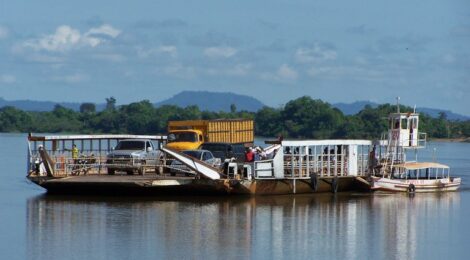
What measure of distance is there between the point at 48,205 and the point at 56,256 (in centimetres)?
1284

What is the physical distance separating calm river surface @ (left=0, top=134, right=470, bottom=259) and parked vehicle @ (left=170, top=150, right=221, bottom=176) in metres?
1.26

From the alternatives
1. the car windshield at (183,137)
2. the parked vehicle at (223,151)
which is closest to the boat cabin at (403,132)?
the parked vehicle at (223,151)

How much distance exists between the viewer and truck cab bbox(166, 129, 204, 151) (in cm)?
5459

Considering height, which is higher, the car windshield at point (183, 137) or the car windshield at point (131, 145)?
the car windshield at point (183, 137)

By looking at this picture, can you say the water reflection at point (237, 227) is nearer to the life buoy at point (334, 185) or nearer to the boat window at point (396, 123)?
the life buoy at point (334, 185)

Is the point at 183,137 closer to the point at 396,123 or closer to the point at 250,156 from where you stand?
the point at 250,156

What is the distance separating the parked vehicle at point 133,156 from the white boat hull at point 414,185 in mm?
10248

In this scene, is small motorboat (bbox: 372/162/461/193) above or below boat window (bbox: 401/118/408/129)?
below

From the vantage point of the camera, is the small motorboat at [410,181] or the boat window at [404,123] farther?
the boat window at [404,123]

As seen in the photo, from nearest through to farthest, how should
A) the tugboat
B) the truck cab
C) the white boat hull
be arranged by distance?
1. the white boat hull
2. the tugboat
3. the truck cab

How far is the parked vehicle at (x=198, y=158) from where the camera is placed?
48094 mm

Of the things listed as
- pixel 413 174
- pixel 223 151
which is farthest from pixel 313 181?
pixel 413 174

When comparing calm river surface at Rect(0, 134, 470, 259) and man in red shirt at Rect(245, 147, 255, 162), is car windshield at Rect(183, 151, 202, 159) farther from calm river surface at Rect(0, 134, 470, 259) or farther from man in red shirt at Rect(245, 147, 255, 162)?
man in red shirt at Rect(245, 147, 255, 162)

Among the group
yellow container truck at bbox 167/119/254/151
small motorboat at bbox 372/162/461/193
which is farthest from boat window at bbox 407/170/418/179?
yellow container truck at bbox 167/119/254/151
